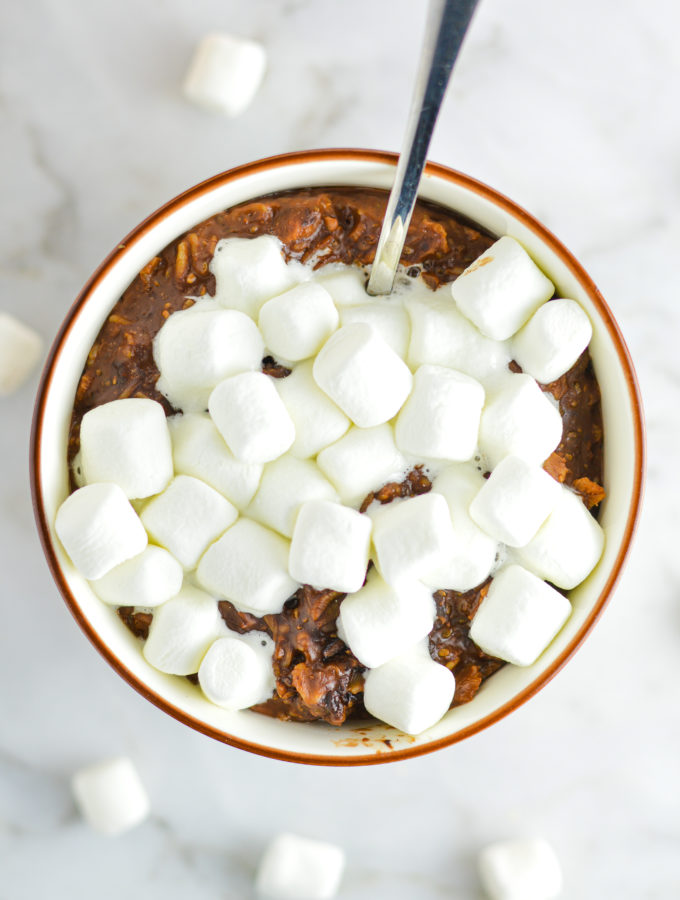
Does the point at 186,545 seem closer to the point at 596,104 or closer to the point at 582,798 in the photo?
the point at 582,798

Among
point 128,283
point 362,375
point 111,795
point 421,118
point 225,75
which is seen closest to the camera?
point 421,118

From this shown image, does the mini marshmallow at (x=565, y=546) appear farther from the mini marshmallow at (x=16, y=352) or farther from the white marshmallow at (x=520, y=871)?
the mini marshmallow at (x=16, y=352)

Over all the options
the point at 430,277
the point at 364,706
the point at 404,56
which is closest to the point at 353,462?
the point at 430,277

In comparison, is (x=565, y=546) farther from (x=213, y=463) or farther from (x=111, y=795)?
(x=111, y=795)

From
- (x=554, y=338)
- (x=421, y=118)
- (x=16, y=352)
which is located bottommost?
(x=16, y=352)

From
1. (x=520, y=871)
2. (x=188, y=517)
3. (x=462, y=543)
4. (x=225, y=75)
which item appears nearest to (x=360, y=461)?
(x=462, y=543)

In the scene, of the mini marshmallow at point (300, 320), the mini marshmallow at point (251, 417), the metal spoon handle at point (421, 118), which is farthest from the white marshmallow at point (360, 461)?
the metal spoon handle at point (421, 118)
